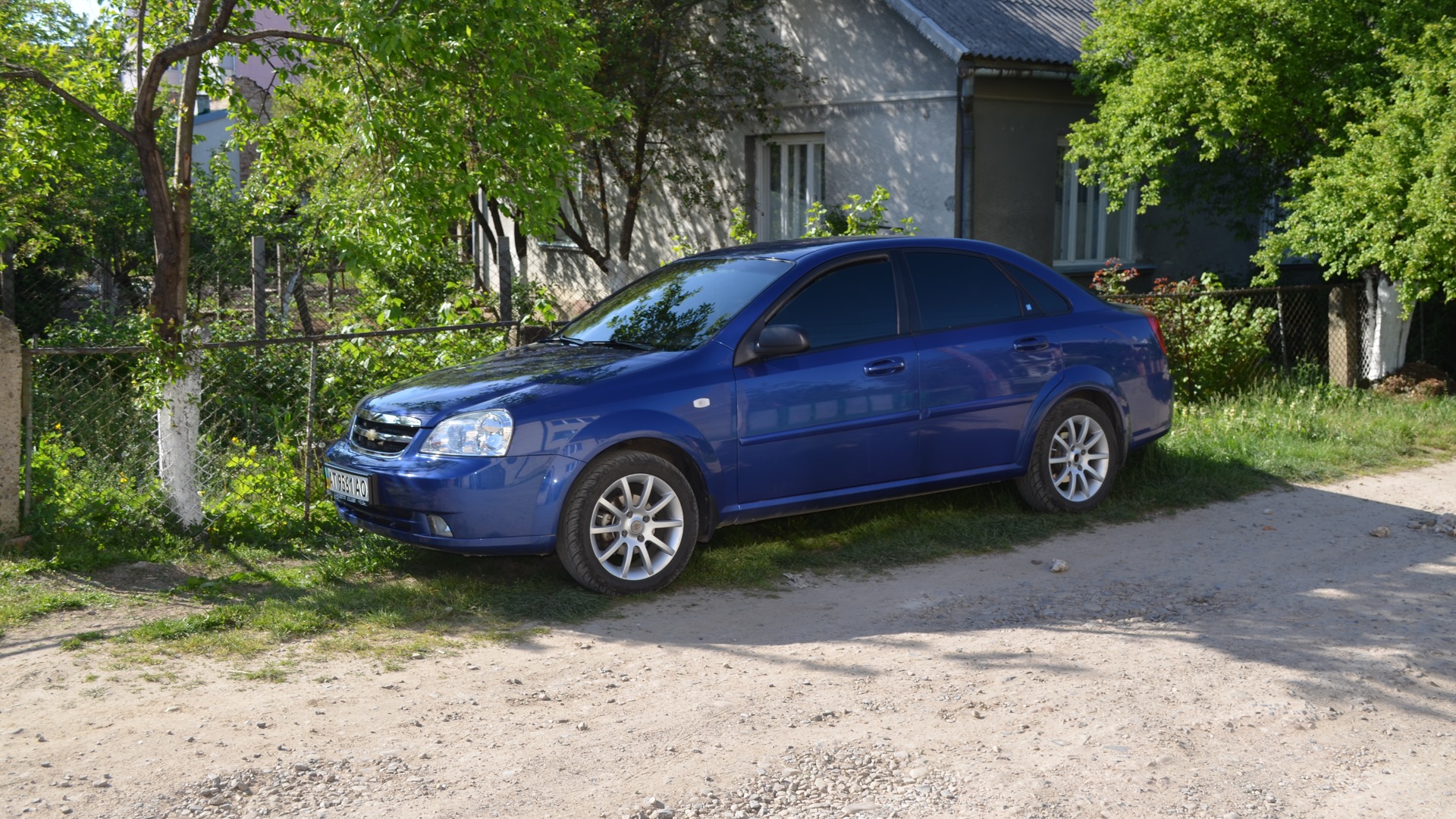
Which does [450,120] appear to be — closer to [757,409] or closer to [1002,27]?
[757,409]

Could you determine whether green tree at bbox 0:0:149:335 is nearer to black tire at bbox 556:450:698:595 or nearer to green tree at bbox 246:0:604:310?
green tree at bbox 246:0:604:310

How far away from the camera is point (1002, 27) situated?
49.0ft

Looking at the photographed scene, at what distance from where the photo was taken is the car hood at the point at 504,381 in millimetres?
5992

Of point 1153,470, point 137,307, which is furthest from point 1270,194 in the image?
point 137,307

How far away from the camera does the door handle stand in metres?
6.69

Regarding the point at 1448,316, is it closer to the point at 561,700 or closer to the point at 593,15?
the point at 593,15

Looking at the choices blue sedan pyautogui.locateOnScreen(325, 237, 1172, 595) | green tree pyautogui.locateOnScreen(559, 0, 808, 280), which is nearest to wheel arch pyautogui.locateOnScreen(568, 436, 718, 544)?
blue sedan pyautogui.locateOnScreen(325, 237, 1172, 595)

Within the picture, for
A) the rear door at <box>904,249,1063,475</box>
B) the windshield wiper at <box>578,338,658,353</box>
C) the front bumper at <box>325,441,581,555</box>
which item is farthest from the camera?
the rear door at <box>904,249,1063,475</box>

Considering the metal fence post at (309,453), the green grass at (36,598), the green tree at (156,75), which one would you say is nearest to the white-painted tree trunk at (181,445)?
the green tree at (156,75)

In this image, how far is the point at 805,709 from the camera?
4.64 m

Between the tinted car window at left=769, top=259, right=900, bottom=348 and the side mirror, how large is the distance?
0.87ft

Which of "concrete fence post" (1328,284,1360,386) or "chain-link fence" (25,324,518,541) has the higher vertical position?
"concrete fence post" (1328,284,1360,386)

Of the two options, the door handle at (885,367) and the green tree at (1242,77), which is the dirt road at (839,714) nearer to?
the door handle at (885,367)

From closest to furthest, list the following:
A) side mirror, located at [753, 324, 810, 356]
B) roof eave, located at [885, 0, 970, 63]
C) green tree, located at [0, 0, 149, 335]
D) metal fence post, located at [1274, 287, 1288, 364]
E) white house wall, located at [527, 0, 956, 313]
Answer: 1. side mirror, located at [753, 324, 810, 356]
2. green tree, located at [0, 0, 149, 335]
3. metal fence post, located at [1274, 287, 1288, 364]
4. roof eave, located at [885, 0, 970, 63]
5. white house wall, located at [527, 0, 956, 313]
